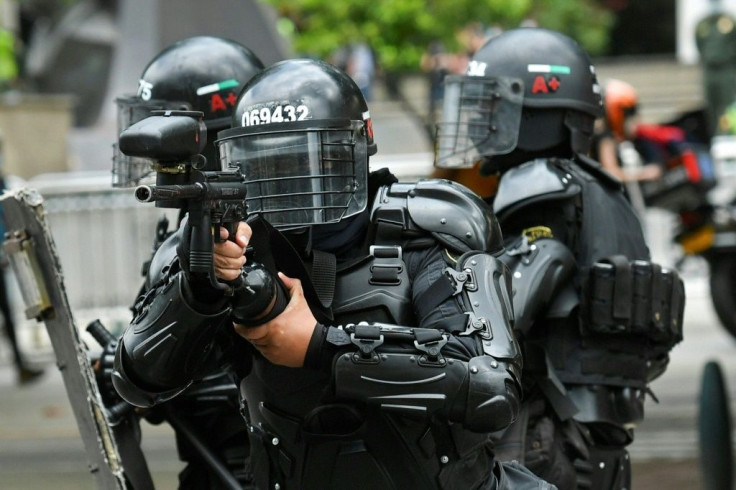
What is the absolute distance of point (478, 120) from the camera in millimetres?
4824

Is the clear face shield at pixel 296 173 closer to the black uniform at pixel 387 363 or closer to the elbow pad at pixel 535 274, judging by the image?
the black uniform at pixel 387 363

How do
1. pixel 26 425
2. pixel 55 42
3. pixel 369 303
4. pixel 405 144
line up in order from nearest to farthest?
pixel 369 303
pixel 26 425
pixel 405 144
pixel 55 42

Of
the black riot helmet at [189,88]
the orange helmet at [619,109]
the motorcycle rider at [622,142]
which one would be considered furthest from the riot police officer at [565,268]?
the orange helmet at [619,109]

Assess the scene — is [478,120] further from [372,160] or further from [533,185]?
[372,160]

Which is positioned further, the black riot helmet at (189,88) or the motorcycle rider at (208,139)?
the black riot helmet at (189,88)

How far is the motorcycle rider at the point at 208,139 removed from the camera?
428 cm

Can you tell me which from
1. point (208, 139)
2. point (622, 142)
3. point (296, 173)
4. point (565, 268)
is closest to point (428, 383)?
point (296, 173)

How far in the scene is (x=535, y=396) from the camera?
14.5ft

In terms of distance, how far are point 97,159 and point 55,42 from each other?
25.0ft

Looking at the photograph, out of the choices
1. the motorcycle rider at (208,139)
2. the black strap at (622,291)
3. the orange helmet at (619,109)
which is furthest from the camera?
the orange helmet at (619,109)

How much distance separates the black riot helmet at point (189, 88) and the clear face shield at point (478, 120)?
2.22 feet

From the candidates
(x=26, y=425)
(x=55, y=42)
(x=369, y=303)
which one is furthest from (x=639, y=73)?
(x=369, y=303)

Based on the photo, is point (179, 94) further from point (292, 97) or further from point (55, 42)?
point (55, 42)

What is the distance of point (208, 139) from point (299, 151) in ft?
4.38
